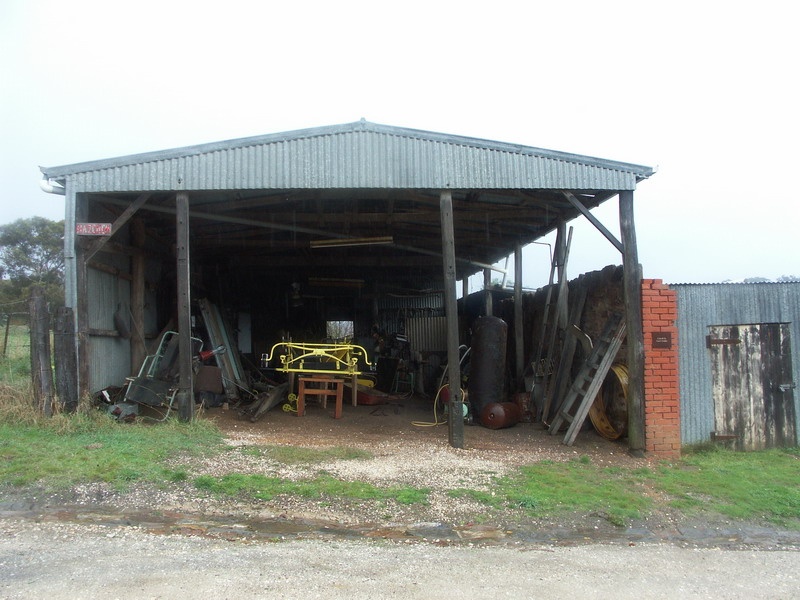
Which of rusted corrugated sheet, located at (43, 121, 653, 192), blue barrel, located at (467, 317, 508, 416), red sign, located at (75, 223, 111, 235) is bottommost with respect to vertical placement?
blue barrel, located at (467, 317, 508, 416)

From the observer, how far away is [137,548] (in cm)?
527

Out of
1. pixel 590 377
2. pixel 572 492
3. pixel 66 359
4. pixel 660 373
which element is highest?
pixel 66 359

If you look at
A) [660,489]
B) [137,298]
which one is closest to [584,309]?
[660,489]

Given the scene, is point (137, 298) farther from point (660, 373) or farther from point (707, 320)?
point (707, 320)

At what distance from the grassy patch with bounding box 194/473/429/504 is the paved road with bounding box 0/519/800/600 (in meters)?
1.01

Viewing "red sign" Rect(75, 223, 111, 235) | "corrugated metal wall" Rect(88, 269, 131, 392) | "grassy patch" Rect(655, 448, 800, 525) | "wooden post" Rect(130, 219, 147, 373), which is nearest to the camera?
"grassy patch" Rect(655, 448, 800, 525)

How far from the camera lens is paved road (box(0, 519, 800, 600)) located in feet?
14.7

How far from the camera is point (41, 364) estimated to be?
9.06 metres

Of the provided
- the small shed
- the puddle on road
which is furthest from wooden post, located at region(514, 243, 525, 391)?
the puddle on road

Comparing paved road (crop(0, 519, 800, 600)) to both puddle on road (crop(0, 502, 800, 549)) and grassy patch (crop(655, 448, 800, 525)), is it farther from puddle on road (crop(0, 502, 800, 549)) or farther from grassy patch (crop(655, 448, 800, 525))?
grassy patch (crop(655, 448, 800, 525))

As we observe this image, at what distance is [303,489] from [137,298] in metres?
7.08

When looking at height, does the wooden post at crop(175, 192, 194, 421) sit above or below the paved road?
above

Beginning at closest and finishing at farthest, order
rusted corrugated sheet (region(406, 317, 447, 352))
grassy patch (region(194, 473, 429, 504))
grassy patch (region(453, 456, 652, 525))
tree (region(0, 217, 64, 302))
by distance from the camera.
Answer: grassy patch (region(453, 456, 652, 525))
grassy patch (region(194, 473, 429, 504))
rusted corrugated sheet (region(406, 317, 447, 352))
tree (region(0, 217, 64, 302))

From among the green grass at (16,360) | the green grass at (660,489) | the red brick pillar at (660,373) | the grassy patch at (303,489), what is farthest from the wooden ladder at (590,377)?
the green grass at (16,360)
